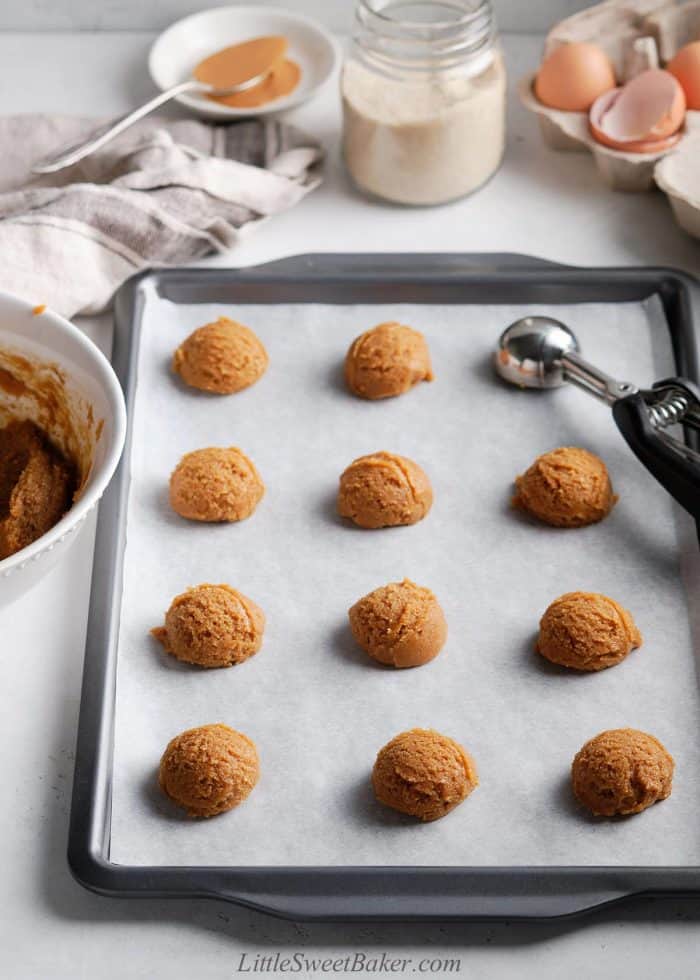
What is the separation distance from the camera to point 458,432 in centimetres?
120

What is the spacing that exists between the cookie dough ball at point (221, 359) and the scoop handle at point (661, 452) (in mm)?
348

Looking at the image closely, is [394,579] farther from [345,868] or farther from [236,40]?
[236,40]

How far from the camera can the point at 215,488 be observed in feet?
3.61

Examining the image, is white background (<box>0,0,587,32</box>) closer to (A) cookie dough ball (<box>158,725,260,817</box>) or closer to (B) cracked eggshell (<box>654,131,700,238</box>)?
(B) cracked eggshell (<box>654,131,700,238</box>)

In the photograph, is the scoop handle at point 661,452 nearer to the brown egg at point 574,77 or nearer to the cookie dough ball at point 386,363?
the cookie dough ball at point 386,363

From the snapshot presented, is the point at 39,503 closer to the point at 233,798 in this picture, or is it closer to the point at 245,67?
the point at 233,798

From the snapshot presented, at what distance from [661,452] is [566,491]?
0.09 meters

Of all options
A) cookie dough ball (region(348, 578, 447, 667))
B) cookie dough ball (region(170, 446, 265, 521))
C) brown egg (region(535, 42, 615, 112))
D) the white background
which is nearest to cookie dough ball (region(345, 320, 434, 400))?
cookie dough ball (region(170, 446, 265, 521))

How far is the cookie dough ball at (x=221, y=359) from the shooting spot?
1202 millimetres

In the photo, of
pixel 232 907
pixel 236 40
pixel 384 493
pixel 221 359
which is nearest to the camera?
pixel 232 907

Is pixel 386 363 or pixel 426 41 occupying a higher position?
pixel 426 41

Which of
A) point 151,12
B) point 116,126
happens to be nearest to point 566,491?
point 116,126

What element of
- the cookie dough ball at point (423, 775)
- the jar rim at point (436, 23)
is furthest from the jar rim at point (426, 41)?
the cookie dough ball at point (423, 775)

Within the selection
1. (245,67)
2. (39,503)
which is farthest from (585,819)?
(245,67)
